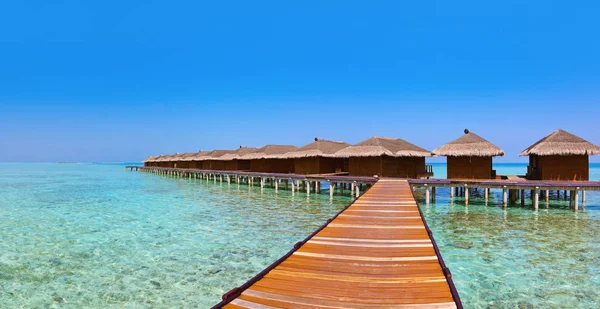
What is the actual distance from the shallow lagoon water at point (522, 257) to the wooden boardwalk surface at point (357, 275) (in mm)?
1684

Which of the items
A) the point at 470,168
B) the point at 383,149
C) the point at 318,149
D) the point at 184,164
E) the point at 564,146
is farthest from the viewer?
the point at 184,164

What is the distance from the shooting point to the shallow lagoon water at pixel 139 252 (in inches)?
248

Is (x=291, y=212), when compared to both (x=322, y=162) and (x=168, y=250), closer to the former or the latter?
(x=168, y=250)

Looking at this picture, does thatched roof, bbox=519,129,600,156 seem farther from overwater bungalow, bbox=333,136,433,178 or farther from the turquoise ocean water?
overwater bungalow, bbox=333,136,433,178

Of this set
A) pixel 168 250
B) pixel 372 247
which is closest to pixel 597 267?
pixel 372 247

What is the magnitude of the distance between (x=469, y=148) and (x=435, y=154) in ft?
5.84

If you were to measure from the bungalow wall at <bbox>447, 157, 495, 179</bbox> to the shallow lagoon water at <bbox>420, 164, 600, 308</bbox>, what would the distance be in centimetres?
355

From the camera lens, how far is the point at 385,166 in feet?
68.8

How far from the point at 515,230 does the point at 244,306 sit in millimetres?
11312

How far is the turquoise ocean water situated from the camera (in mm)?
6246

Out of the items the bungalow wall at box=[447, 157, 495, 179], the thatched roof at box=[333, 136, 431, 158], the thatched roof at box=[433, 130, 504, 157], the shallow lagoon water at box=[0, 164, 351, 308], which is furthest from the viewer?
the thatched roof at box=[333, 136, 431, 158]

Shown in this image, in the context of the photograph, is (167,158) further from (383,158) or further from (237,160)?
(383,158)

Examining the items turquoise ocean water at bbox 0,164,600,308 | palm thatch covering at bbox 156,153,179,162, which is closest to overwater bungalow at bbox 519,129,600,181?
turquoise ocean water at bbox 0,164,600,308

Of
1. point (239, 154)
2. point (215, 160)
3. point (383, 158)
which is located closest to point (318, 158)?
point (383, 158)
